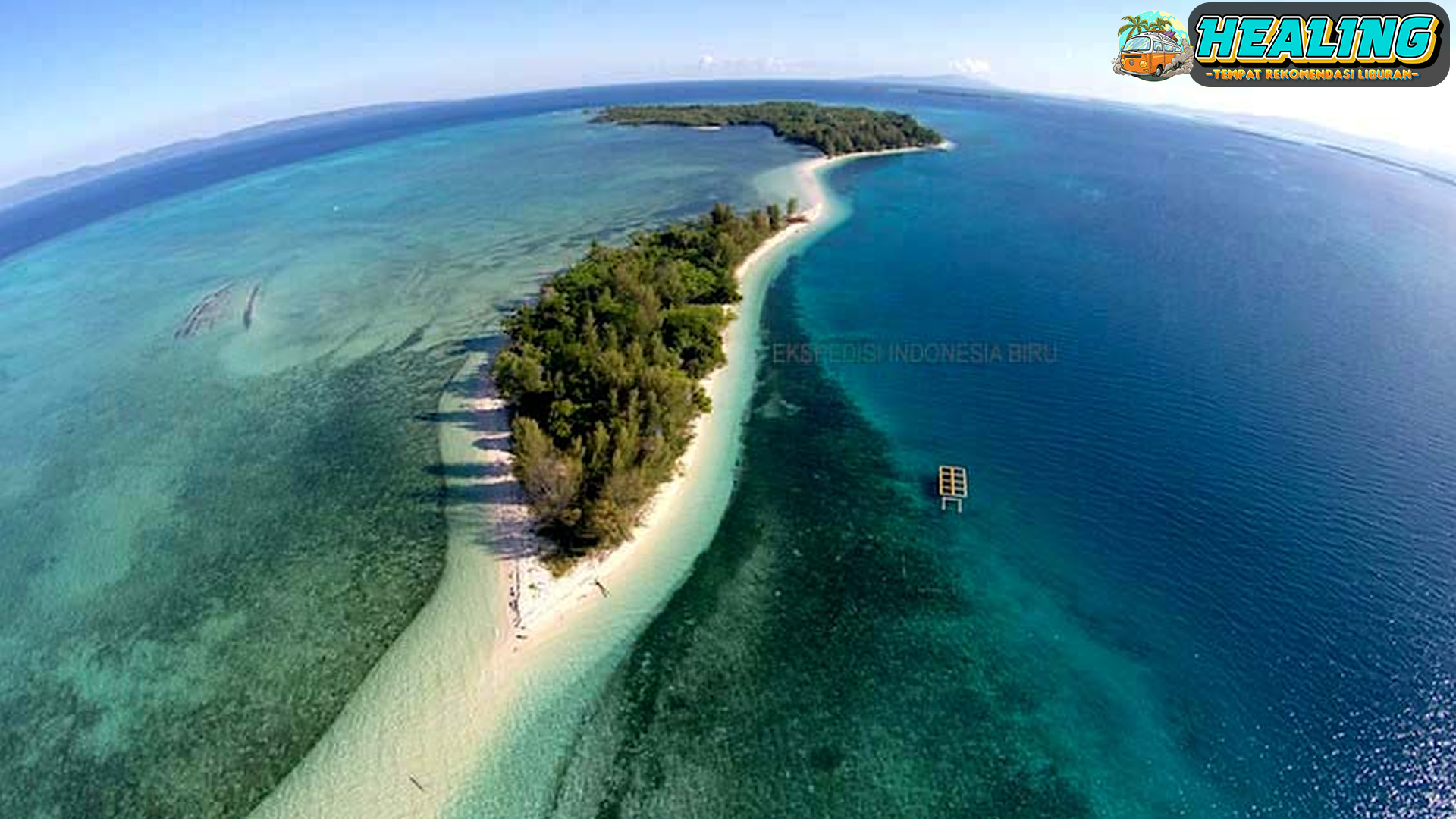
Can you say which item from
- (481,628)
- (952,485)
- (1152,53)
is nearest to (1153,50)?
(1152,53)

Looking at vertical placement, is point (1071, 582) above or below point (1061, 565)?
below

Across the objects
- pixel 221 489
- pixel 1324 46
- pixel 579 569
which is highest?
pixel 1324 46

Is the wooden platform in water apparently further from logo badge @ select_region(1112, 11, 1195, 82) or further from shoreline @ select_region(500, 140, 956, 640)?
logo badge @ select_region(1112, 11, 1195, 82)

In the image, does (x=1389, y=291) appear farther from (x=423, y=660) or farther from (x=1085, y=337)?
(x=423, y=660)

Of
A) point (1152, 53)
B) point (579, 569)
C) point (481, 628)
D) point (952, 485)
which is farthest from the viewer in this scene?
point (1152, 53)

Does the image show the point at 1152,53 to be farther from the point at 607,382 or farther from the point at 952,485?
the point at 607,382

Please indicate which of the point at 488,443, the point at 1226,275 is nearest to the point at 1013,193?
the point at 1226,275

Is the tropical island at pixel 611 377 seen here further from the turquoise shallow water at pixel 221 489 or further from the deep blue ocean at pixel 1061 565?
the turquoise shallow water at pixel 221 489

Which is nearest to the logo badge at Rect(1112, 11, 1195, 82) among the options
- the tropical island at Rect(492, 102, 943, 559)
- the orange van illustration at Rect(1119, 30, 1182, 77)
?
the orange van illustration at Rect(1119, 30, 1182, 77)
